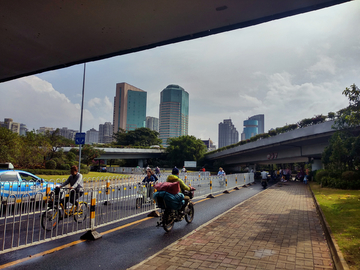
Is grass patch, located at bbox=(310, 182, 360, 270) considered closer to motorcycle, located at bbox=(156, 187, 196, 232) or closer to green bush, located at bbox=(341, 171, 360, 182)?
motorcycle, located at bbox=(156, 187, 196, 232)

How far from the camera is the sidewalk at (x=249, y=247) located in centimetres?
444

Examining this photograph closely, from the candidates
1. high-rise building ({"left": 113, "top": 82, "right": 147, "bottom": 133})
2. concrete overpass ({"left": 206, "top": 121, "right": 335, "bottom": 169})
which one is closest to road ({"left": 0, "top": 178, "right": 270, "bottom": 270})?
concrete overpass ({"left": 206, "top": 121, "right": 335, "bottom": 169})

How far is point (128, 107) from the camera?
187625 millimetres

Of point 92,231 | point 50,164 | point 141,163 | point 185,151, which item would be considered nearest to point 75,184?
point 92,231

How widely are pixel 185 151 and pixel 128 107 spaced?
132476 mm

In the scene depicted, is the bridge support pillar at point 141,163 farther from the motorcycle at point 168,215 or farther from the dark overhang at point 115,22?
the dark overhang at point 115,22

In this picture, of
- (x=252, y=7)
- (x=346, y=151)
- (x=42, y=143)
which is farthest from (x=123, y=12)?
(x=42, y=143)

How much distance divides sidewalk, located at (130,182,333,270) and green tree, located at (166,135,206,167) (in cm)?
5510

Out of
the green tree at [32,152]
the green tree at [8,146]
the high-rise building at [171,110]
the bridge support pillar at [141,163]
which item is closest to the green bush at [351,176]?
the green tree at [8,146]

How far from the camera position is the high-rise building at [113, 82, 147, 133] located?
186 metres

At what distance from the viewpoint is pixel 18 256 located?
16.1 ft

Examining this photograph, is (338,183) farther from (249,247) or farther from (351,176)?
(249,247)

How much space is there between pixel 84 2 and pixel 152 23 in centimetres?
102

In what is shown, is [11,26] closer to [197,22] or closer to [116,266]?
[197,22]
